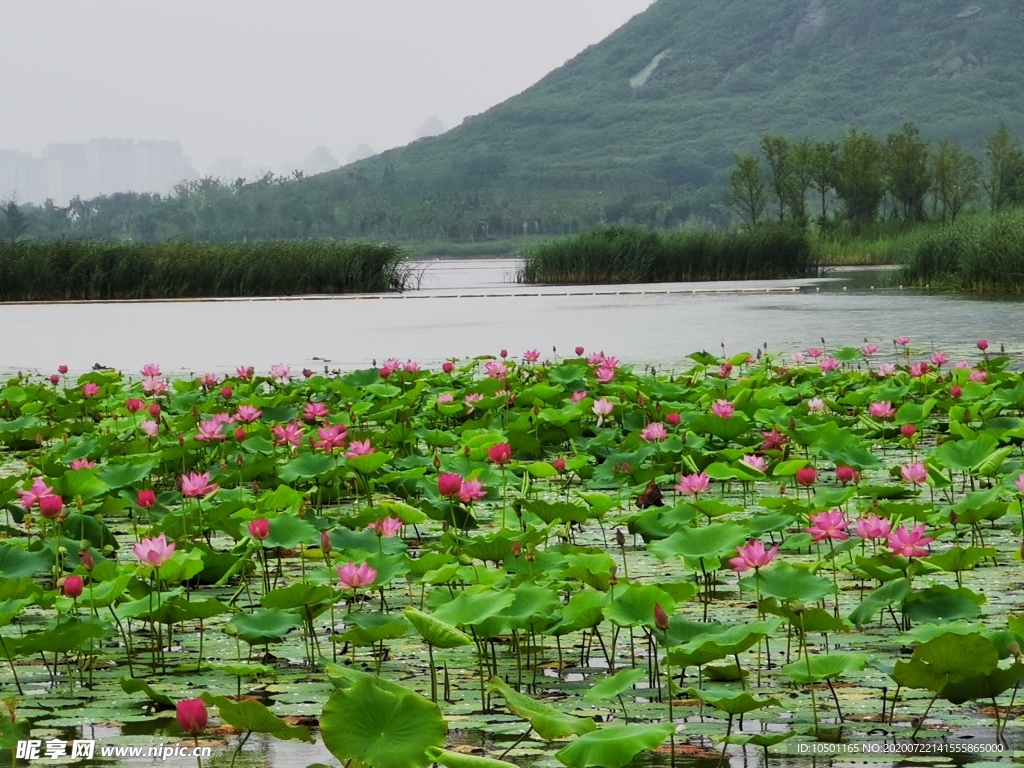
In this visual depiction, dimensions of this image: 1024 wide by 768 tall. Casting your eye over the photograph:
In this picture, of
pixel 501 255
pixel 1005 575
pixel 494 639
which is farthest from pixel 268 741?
pixel 501 255

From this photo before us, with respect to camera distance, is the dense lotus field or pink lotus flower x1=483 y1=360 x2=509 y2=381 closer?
the dense lotus field

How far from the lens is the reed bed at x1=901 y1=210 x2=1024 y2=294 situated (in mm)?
18938

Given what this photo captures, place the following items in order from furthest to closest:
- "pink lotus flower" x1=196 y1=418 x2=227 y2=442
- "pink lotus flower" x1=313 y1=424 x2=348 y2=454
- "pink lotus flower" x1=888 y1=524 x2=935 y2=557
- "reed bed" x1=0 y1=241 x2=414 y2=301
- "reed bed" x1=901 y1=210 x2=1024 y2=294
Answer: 1. "reed bed" x1=0 y1=241 x2=414 y2=301
2. "reed bed" x1=901 y1=210 x2=1024 y2=294
3. "pink lotus flower" x1=196 y1=418 x2=227 y2=442
4. "pink lotus flower" x1=313 y1=424 x2=348 y2=454
5. "pink lotus flower" x1=888 y1=524 x2=935 y2=557

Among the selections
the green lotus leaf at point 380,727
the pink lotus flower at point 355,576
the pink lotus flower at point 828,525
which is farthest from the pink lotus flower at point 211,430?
the green lotus leaf at point 380,727

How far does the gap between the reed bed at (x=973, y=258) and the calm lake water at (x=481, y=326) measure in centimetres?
79

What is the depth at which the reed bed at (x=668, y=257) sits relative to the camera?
28.1 metres

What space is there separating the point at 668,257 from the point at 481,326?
12.4 meters

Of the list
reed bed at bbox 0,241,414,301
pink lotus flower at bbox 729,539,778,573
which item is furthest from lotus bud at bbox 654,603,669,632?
reed bed at bbox 0,241,414,301

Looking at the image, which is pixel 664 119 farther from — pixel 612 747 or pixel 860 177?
pixel 612 747

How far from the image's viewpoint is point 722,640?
2.39 m

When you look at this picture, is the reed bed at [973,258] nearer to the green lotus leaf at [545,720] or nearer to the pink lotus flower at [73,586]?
the pink lotus flower at [73,586]

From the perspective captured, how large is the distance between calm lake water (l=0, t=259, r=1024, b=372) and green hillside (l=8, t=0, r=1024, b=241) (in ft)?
218

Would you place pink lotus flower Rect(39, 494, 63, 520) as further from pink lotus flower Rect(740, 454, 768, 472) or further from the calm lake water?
the calm lake water

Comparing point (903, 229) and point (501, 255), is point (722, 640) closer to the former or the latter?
point (903, 229)
